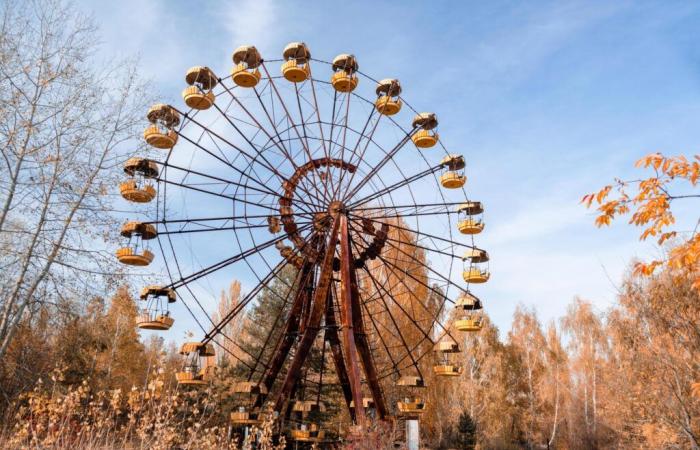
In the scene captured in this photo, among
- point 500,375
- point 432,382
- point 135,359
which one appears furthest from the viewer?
point 500,375

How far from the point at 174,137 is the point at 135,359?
69.0 feet

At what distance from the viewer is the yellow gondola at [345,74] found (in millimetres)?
15555

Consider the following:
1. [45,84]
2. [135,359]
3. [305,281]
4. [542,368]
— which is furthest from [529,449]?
[45,84]

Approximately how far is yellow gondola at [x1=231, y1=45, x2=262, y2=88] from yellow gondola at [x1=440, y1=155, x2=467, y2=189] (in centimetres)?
659

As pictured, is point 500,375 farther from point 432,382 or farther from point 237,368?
point 237,368

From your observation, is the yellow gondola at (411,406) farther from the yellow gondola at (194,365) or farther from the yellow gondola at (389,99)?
the yellow gondola at (389,99)

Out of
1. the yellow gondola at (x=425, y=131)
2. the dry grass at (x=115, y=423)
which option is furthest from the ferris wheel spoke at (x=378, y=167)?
the dry grass at (x=115, y=423)

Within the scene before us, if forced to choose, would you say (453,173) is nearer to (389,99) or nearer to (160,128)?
(389,99)

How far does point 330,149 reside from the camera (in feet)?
52.4

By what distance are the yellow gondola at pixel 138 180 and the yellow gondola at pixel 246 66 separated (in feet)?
10.6

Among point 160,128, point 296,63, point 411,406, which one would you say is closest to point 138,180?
point 160,128

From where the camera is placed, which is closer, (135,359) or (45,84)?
(45,84)

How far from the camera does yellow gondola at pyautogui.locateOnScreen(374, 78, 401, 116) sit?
647 inches

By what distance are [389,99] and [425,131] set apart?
60.4 inches
